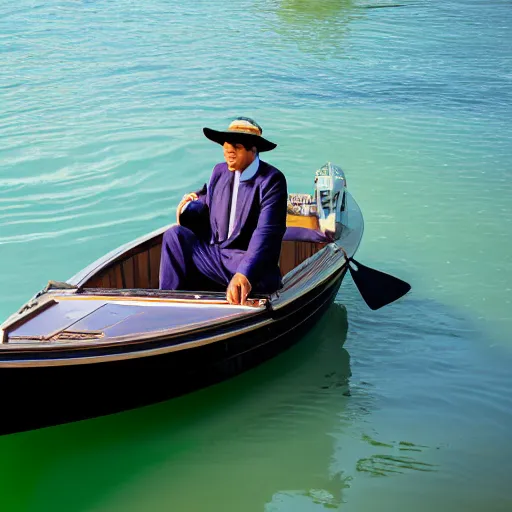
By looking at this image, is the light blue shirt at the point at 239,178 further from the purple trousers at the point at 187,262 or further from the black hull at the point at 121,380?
the black hull at the point at 121,380

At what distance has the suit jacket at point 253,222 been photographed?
4.95m

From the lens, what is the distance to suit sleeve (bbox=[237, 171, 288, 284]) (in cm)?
493

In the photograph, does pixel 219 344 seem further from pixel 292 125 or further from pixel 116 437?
pixel 292 125

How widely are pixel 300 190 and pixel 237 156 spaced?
465 cm

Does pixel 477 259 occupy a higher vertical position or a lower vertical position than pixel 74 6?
lower

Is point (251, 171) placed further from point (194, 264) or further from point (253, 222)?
point (194, 264)

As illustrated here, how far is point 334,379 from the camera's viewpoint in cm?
571

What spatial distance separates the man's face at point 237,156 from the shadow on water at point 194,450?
1267 millimetres

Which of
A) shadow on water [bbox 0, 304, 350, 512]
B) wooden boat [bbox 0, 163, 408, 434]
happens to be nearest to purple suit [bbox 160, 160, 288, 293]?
wooden boat [bbox 0, 163, 408, 434]

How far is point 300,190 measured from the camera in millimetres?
9500

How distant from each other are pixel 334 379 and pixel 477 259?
2.64 meters

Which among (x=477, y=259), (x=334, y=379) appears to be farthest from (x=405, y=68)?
(x=334, y=379)

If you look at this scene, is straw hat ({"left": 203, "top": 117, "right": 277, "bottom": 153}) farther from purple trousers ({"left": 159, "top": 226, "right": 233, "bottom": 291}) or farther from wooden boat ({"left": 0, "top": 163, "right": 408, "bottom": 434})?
wooden boat ({"left": 0, "top": 163, "right": 408, "bottom": 434})

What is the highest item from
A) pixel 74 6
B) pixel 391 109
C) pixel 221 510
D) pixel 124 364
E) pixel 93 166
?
pixel 74 6
